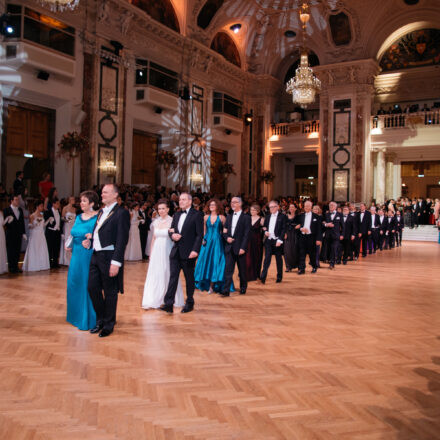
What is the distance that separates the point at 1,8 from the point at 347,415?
472 inches

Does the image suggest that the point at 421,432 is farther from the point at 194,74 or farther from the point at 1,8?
the point at 194,74

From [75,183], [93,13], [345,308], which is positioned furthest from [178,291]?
[93,13]

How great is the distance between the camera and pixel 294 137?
21.8 meters

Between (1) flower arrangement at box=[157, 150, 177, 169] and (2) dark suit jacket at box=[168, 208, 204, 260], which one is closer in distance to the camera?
(2) dark suit jacket at box=[168, 208, 204, 260]

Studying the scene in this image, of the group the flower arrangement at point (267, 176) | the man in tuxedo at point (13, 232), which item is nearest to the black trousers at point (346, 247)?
the man in tuxedo at point (13, 232)

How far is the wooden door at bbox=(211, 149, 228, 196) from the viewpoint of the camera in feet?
67.4

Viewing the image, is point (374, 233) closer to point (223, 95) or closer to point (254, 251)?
point (254, 251)

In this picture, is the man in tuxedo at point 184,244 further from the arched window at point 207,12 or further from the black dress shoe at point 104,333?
the arched window at point 207,12

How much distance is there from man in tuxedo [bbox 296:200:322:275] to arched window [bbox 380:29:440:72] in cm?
1632

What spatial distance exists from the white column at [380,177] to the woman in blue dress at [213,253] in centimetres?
1604

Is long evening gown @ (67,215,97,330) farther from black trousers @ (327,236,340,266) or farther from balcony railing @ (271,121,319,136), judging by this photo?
balcony railing @ (271,121,319,136)

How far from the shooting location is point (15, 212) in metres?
8.23

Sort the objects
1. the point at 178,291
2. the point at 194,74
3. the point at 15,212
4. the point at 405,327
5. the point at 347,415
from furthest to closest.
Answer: the point at 194,74 < the point at 15,212 < the point at 178,291 < the point at 405,327 < the point at 347,415

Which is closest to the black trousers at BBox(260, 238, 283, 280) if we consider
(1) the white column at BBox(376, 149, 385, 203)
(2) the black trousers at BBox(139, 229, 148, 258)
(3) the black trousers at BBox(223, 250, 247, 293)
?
(3) the black trousers at BBox(223, 250, 247, 293)
